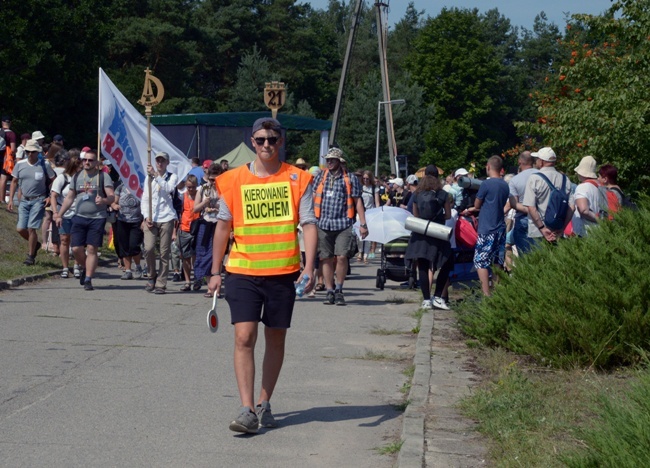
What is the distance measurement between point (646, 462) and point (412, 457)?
1.72 meters

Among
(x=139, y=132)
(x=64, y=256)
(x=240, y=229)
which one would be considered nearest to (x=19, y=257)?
(x=64, y=256)

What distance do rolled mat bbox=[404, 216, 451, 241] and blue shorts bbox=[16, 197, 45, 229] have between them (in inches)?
259

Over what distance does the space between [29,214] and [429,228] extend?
6956 mm

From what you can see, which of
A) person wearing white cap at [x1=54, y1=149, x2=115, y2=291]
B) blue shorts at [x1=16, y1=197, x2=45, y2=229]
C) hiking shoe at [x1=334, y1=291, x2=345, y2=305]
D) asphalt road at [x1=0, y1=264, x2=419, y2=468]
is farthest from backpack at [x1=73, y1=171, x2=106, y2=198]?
hiking shoe at [x1=334, y1=291, x2=345, y2=305]

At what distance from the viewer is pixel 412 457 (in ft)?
18.3

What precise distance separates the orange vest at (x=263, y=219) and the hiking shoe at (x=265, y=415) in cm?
85

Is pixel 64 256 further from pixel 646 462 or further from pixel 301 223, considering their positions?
pixel 646 462

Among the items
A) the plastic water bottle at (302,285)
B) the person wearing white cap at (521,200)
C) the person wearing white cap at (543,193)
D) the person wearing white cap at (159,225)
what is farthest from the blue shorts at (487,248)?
the plastic water bottle at (302,285)

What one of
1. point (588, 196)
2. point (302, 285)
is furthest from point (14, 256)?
point (302, 285)

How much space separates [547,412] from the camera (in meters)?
6.45

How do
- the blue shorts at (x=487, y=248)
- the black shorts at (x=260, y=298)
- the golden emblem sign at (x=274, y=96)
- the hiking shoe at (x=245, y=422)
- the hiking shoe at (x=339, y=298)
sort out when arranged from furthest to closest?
the golden emblem sign at (x=274, y=96) → the hiking shoe at (x=339, y=298) → the blue shorts at (x=487, y=248) → the black shorts at (x=260, y=298) → the hiking shoe at (x=245, y=422)

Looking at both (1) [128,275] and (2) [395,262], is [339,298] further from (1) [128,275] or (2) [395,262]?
(1) [128,275]

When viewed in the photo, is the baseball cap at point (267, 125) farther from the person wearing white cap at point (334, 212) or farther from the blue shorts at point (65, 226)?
the blue shorts at point (65, 226)

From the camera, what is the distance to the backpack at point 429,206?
13.4 meters
